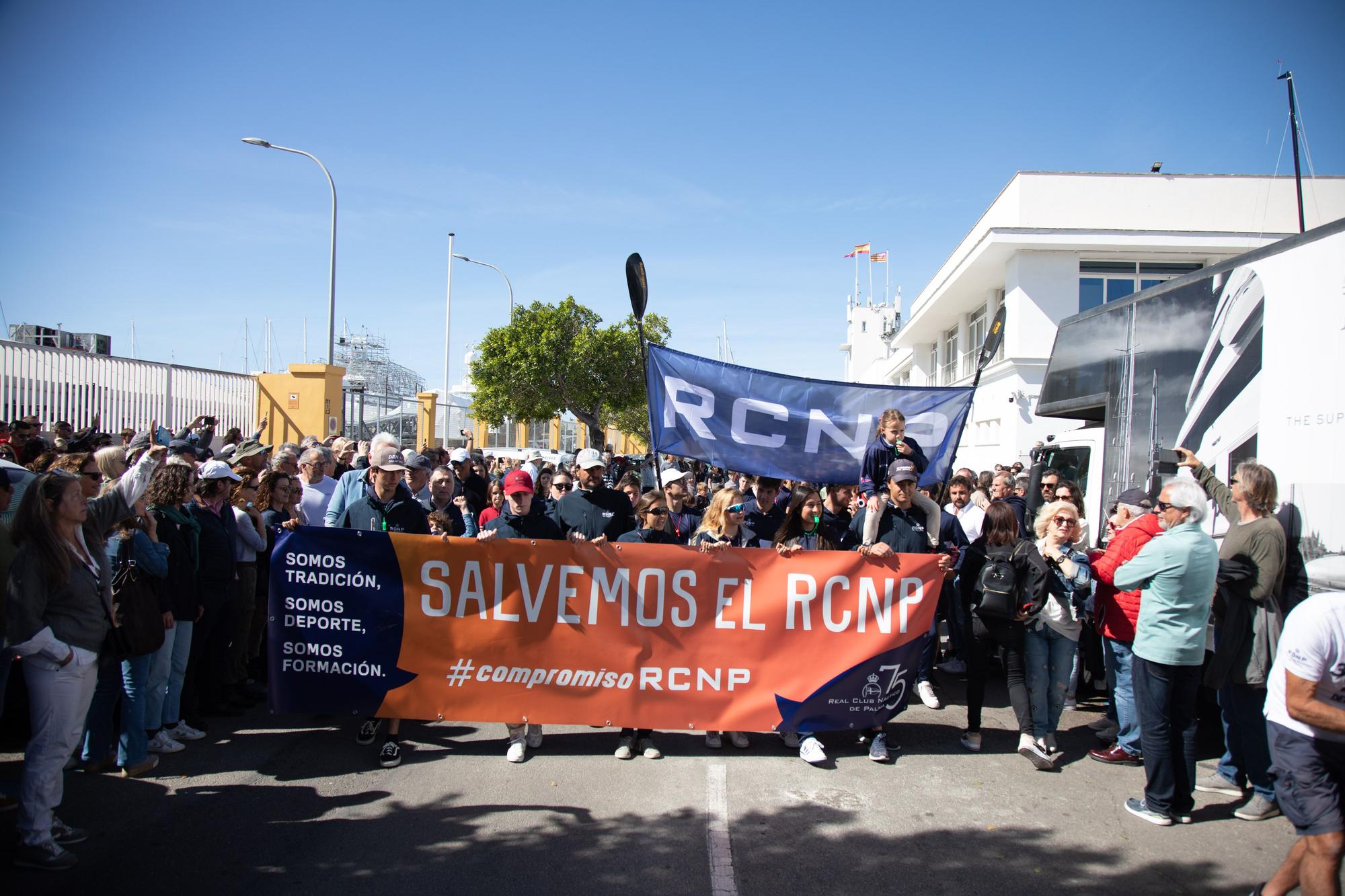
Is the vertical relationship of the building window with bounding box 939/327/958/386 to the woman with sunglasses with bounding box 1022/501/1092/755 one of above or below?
above

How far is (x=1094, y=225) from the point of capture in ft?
69.2

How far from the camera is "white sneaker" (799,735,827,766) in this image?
508 centimetres

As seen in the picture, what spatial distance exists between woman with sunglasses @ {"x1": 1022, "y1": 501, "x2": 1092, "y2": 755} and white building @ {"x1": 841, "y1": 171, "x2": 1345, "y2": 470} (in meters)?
15.6

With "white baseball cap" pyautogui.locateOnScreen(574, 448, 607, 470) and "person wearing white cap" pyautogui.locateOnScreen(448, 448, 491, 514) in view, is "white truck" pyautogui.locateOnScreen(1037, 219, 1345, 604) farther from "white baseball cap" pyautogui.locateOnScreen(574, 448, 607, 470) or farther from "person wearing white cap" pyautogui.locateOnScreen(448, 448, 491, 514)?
"person wearing white cap" pyautogui.locateOnScreen(448, 448, 491, 514)

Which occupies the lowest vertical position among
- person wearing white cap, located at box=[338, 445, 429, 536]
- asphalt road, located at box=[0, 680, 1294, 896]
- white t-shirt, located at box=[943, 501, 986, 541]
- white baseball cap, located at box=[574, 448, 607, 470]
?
asphalt road, located at box=[0, 680, 1294, 896]

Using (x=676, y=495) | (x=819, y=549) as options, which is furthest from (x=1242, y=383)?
(x=676, y=495)

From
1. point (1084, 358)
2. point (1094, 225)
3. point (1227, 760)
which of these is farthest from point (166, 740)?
point (1094, 225)

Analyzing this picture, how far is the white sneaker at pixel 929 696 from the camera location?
6.39 metres

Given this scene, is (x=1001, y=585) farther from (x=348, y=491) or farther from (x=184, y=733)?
(x=184, y=733)

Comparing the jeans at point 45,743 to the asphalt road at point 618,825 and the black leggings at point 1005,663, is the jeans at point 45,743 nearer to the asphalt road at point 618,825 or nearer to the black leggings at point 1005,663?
the asphalt road at point 618,825

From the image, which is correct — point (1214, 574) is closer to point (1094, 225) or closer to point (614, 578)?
point (614, 578)

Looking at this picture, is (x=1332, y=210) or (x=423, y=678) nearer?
(x=423, y=678)

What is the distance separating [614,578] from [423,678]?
1.44 metres

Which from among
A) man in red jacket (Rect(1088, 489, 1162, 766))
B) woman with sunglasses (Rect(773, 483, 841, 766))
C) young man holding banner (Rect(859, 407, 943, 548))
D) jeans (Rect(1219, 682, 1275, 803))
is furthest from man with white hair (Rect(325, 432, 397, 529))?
jeans (Rect(1219, 682, 1275, 803))
